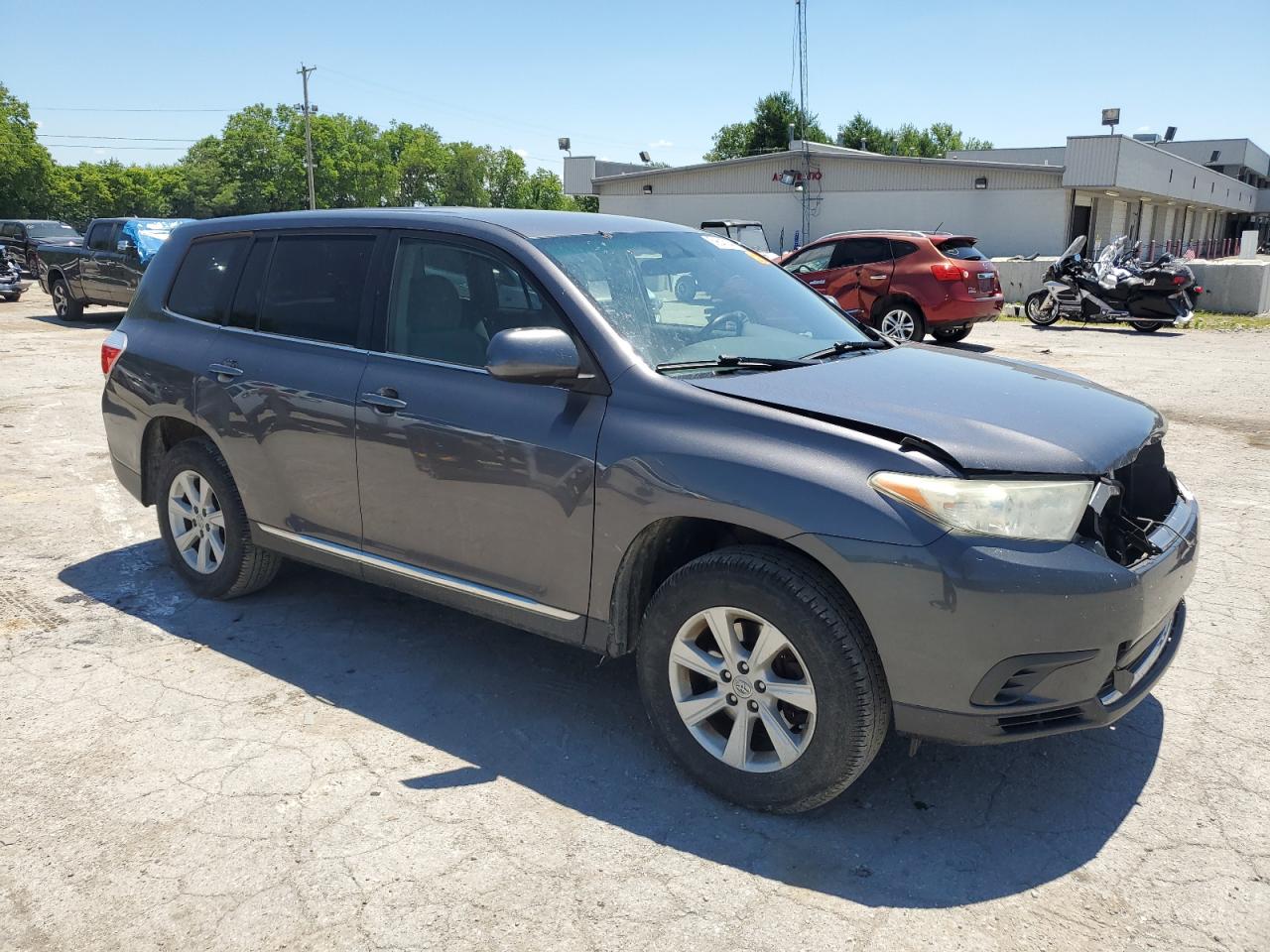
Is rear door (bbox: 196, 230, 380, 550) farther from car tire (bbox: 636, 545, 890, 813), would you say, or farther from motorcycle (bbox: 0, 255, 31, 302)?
motorcycle (bbox: 0, 255, 31, 302)

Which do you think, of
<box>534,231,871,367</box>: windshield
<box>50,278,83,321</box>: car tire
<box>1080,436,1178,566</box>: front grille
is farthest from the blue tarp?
<box>1080,436,1178,566</box>: front grille

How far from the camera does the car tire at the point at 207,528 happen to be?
15.8 feet

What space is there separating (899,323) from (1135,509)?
12.2m

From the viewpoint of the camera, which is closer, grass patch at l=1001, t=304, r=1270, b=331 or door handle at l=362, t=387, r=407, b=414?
door handle at l=362, t=387, r=407, b=414

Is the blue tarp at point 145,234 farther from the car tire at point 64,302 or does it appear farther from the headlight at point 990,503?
the headlight at point 990,503

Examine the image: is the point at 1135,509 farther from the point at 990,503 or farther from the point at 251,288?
the point at 251,288

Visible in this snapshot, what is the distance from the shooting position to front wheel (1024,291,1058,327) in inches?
774

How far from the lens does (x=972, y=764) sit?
3.55 m

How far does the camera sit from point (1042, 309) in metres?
19.8

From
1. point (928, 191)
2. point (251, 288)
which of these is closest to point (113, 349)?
point (251, 288)

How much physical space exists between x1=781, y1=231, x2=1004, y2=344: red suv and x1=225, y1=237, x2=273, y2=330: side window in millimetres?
11207

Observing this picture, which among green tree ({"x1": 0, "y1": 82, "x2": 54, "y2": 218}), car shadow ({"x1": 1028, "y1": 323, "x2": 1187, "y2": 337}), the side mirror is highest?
green tree ({"x1": 0, "y1": 82, "x2": 54, "y2": 218})

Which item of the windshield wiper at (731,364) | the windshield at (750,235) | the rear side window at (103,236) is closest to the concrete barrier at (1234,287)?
the windshield at (750,235)

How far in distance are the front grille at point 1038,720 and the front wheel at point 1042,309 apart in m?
18.5
